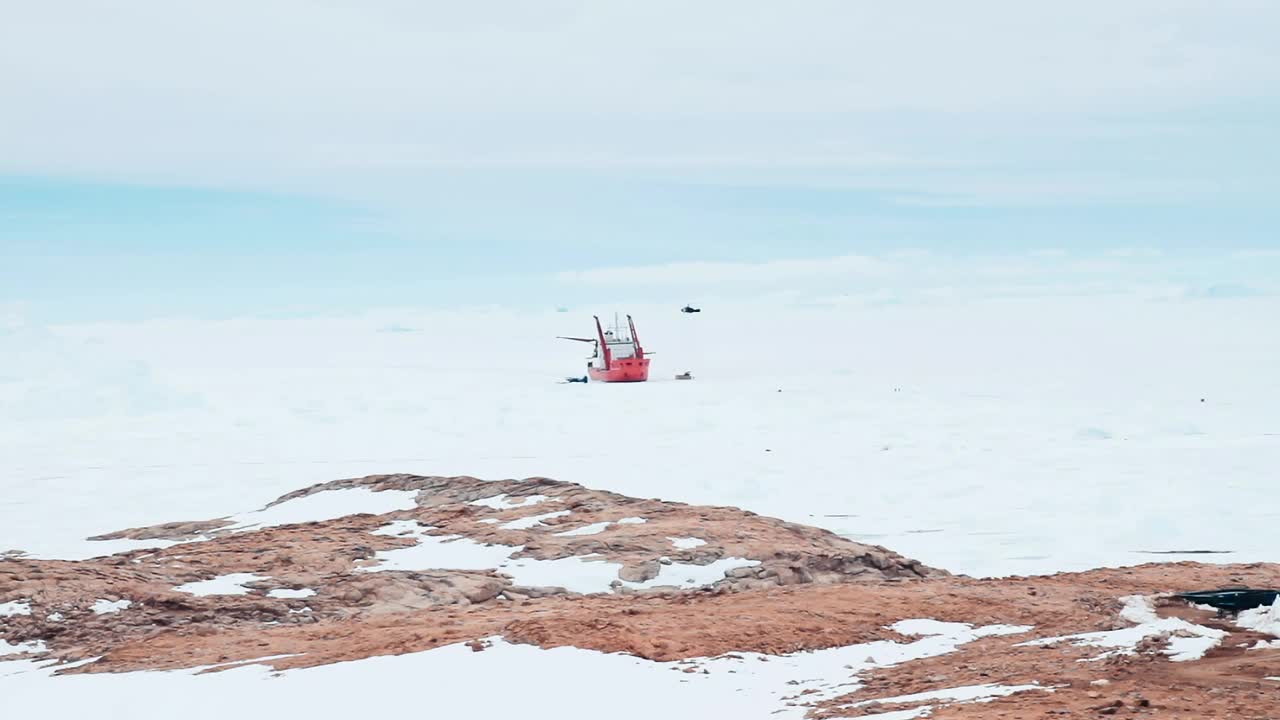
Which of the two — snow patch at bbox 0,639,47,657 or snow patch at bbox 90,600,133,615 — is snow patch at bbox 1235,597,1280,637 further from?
snow patch at bbox 0,639,47,657

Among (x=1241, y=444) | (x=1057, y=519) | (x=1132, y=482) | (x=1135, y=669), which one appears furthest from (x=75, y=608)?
(x=1241, y=444)

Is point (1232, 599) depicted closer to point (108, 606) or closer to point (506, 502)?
point (108, 606)

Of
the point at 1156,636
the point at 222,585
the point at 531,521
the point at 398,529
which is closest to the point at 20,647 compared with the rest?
the point at 222,585

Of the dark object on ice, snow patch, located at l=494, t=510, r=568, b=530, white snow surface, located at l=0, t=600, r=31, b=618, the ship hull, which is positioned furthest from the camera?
the ship hull

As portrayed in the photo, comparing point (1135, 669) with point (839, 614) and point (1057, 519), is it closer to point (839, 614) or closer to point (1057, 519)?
point (839, 614)

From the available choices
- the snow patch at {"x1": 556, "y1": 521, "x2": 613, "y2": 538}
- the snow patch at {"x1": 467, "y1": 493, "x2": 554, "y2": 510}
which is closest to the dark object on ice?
the snow patch at {"x1": 556, "y1": 521, "x2": 613, "y2": 538}

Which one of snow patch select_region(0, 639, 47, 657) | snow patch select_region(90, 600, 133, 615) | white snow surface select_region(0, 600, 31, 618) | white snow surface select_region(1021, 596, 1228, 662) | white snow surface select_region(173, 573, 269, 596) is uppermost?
white snow surface select_region(0, 600, 31, 618)
